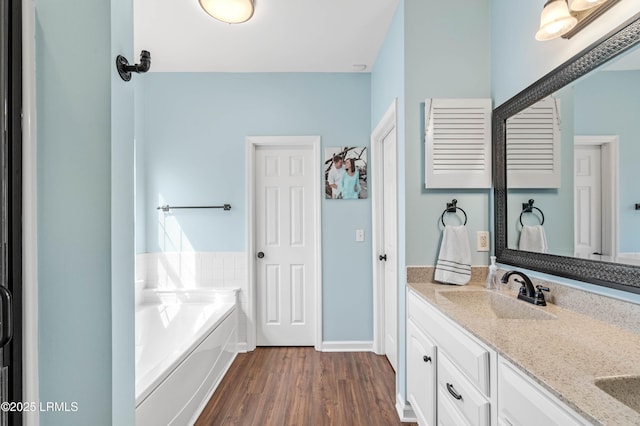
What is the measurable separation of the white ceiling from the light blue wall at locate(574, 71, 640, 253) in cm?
140

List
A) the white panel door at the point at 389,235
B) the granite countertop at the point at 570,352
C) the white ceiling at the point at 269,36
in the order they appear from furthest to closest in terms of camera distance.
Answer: the white panel door at the point at 389,235 < the white ceiling at the point at 269,36 < the granite countertop at the point at 570,352

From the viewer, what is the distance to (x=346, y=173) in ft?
9.62

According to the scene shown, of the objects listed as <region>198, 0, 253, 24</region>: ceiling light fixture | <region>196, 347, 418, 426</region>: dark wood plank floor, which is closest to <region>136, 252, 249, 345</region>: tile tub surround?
<region>196, 347, 418, 426</region>: dark wood plank floor

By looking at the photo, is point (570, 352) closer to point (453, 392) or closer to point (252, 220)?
point (453, 392)

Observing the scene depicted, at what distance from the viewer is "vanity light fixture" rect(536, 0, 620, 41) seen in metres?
1.16

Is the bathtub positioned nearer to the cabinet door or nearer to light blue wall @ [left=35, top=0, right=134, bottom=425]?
light blue wall @ [left=35, top=0, right=134, bottom=425]

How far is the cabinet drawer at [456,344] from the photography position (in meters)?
1.01

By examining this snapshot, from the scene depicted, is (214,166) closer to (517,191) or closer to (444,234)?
(444,234)

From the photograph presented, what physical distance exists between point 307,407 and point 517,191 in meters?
1.90

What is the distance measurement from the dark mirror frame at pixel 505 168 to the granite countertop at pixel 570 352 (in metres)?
0.17

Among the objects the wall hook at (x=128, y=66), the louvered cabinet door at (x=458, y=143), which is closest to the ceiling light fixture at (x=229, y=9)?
the wall hook at (x=128, y=66)

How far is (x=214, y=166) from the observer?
9.88 feet

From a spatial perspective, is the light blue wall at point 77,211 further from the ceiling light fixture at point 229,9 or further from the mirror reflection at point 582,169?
the mirror reflection at point 582,169

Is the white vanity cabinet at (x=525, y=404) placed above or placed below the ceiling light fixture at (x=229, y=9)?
below
